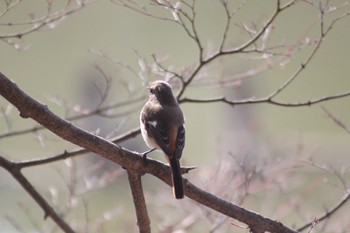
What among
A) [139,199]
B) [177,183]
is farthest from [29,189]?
[177,183]

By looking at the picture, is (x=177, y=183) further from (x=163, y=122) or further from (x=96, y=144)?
(x=163, y=122)

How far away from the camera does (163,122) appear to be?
500 cm

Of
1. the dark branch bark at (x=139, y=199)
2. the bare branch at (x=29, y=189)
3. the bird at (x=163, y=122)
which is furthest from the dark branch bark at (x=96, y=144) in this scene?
the bare branch at (x=29, y=189)

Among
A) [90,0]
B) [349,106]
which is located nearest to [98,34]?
[349,106]

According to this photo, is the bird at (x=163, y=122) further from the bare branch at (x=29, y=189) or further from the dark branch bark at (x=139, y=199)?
the bare branch at (x=29, y=189)

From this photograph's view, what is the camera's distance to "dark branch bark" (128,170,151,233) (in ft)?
12.3

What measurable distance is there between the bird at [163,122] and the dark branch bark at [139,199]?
0.65 m

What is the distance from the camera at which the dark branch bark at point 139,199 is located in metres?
3.76

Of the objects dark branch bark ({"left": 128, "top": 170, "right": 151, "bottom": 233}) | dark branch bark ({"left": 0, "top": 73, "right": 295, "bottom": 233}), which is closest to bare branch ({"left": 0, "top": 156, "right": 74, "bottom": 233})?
dark branch bark ({"left": 128, "top": 170, "right": 151, "bottom": 233})

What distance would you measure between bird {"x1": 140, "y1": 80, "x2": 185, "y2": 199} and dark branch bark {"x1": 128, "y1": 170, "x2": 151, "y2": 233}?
0.65 meters

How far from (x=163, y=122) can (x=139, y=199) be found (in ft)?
4.31

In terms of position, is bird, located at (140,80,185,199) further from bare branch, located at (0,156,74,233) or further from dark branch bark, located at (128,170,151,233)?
bare branch, located at (0,156,74,233)

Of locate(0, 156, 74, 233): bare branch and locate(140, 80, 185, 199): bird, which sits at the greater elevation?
locate(140, 80, 185, 199): bird

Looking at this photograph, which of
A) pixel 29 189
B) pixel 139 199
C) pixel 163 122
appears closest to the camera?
pixel 139 199
